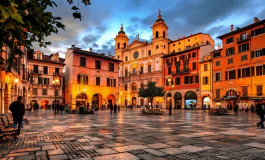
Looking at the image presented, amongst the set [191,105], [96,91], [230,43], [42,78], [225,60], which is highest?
[230,43]

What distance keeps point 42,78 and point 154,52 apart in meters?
34.7

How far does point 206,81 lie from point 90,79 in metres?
25.0

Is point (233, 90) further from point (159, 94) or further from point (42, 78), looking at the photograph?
point (42, 78)

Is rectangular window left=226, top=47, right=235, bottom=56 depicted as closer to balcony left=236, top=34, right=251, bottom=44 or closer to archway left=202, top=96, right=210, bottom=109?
balcony left=236, top=34, right=251, bottom=44

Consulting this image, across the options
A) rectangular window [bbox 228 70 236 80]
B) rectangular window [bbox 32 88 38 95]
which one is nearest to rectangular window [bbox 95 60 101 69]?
rectangular window [bbox 32 88 38 95]

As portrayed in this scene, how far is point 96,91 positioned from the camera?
143 feet

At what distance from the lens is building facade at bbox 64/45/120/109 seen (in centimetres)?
4103

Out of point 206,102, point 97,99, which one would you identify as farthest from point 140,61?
point 97,99

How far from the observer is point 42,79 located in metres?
49.2

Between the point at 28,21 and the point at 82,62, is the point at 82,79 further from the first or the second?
the point at 28,21

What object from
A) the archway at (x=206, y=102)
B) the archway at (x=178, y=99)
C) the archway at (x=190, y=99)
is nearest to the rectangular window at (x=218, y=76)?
the archway at (x=206, y=102)

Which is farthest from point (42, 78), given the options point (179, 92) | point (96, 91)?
point (179, 92)

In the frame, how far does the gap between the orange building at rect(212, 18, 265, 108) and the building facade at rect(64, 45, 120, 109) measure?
21816 mm

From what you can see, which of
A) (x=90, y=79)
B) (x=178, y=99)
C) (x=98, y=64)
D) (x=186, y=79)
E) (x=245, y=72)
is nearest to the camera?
(x=245, y=72)
